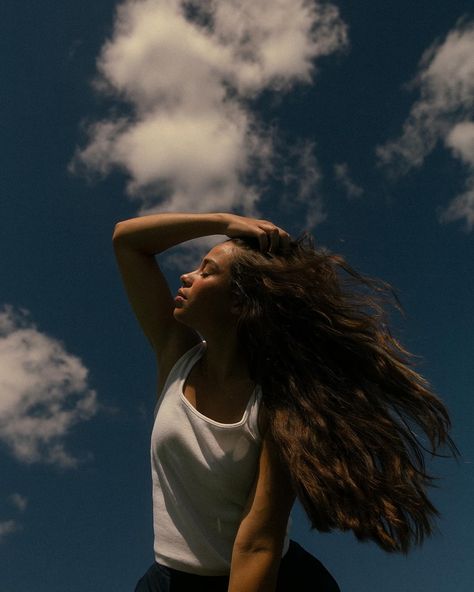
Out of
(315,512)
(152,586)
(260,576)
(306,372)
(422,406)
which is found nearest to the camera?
(260,576)

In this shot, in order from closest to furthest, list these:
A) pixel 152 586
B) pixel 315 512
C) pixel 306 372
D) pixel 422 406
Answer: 1. pixel 315 512
2. pixel 152 586
3. pixel 306 372
4. pixel 422 406

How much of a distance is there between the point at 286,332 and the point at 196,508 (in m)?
1.19

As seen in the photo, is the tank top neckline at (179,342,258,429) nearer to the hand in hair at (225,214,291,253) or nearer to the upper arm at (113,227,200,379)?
the upper arm at (113,227,200,379)

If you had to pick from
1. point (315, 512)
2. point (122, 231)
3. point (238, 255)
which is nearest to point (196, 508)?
point (315, 512)

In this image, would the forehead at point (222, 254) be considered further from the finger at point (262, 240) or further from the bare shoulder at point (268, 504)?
the bare shoulder at point (268, 504)

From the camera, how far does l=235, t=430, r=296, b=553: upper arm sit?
3100mm

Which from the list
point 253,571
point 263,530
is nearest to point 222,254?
point 263,530

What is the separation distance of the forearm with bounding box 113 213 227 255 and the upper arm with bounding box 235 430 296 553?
148 cm

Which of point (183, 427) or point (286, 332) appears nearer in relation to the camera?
point (183, 427)

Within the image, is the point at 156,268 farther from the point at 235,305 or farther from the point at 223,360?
the point at 223,360

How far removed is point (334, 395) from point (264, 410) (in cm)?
46

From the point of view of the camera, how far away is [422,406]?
3.99 metres

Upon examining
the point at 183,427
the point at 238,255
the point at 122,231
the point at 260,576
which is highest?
the point at 122,231

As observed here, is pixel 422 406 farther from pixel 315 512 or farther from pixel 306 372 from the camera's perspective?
pixel 315 512
